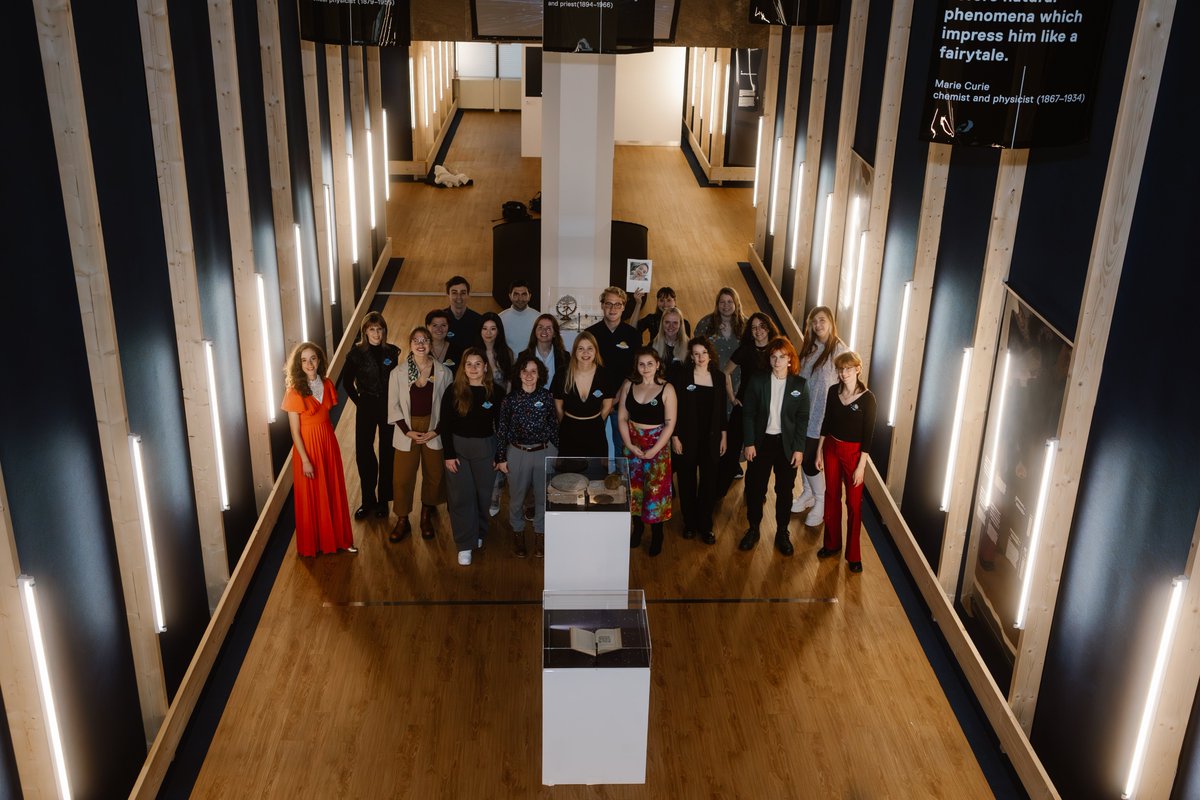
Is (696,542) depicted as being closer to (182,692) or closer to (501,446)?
(501,446)

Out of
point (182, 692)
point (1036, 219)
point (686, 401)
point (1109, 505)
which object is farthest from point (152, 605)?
point (1036, 219)

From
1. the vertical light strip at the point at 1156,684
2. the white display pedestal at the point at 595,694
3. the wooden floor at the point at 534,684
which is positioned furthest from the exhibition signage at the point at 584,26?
the vertical light strip at the point at 1156,684

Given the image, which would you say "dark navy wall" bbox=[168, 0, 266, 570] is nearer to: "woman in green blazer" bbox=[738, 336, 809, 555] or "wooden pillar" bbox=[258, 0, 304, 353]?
"wooden pillar" bbox=[258, 0, 304, 353]

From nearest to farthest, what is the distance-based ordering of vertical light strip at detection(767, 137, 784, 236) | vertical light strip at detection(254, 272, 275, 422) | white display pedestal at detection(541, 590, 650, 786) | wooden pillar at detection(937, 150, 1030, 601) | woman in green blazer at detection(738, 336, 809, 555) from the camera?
white display pedestal at detection(541, 590, 650, 786), wooden pillar at detection(937, 150, 1030, 601), woman in green blazer at detection(738, 336, 809, 555), vertical light strip at detection(254, 272, 275, 422), vertical light strip at detection(767, 137, 784, 236)

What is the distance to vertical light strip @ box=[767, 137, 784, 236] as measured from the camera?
546 inches

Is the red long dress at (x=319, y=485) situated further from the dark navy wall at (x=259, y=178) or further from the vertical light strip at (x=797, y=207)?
the vertical light strip at (x=797, y=207)

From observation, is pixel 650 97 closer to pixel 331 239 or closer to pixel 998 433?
pixel 331 239

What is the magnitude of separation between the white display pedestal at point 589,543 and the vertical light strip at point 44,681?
2.86 metres

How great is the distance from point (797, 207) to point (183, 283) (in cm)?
802

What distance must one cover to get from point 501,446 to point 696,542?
1.76 m

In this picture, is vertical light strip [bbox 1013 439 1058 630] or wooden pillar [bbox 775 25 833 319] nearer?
vertical light strip [bbox 1013 439 1058 630]

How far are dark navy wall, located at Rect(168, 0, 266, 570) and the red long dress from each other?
15.2 inches

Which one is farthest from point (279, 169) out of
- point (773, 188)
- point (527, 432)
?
point (773, 188)

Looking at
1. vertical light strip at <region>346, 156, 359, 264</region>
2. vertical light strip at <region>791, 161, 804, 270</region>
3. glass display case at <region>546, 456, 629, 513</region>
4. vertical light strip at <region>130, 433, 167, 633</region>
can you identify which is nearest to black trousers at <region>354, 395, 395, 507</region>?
glass display case at <region>546, 456, 629, 513</region>
